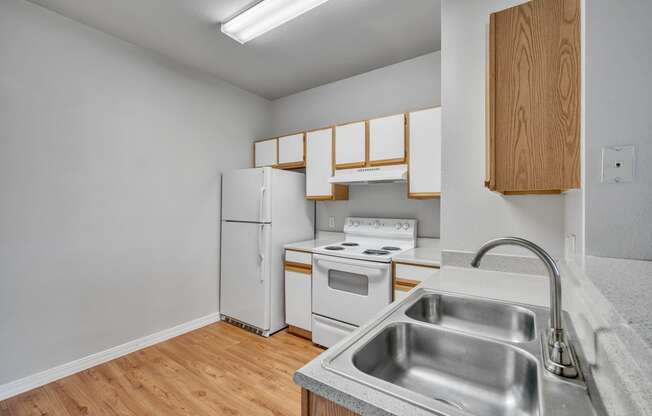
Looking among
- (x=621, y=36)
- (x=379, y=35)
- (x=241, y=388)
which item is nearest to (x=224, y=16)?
(x=379, y=35)

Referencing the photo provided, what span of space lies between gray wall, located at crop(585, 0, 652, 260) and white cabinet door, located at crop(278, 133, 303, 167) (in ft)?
8.06

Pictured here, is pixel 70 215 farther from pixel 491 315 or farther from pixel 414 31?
pixel 414 31

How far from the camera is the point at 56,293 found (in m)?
2.09

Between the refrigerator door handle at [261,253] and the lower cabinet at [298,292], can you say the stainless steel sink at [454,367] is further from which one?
the refrigerator door handle at [261,253]

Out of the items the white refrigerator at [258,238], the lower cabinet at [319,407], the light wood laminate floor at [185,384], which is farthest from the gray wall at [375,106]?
the lower cabinet at [319,407]

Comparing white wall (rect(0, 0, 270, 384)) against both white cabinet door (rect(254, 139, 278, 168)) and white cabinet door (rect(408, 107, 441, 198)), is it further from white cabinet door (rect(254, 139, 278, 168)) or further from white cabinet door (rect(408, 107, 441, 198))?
white cabinet door (rect(408, 107, 441, 198))

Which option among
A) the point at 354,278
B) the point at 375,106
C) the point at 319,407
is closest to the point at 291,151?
the point at 375,106

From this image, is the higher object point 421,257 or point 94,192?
point 94,192

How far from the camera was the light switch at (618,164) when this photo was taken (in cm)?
86

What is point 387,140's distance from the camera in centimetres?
253

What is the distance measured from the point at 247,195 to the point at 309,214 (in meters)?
0.75

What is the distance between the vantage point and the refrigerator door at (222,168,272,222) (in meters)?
2.79

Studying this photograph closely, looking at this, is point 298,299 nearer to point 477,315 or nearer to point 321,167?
point 321,167

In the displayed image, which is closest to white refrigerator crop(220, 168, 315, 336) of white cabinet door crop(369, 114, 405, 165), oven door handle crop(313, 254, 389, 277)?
oven door handle crop(313, 254, 389, 277)
